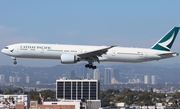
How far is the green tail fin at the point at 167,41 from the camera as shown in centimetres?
9075

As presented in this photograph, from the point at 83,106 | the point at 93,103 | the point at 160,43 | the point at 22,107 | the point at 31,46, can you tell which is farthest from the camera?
the point at 93,103

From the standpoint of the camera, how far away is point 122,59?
86.1 metres

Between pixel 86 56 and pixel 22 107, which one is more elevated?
pixel 86 56

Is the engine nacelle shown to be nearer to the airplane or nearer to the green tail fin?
the airplane

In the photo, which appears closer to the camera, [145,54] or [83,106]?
[145,54]

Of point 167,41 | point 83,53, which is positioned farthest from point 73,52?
point 167,41

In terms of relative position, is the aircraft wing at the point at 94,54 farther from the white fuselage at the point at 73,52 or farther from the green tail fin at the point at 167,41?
the green tail fin at the point at 167,41

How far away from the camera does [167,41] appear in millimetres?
92062

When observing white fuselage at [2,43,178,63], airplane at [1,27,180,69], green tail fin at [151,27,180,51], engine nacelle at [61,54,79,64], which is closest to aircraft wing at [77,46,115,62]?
airplane at [1,27,180,69]

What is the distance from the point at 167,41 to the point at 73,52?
16.1 metres

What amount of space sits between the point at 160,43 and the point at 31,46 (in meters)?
20.7

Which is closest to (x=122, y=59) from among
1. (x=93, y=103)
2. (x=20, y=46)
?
(x=20, y=46)

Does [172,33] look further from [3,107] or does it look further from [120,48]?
[3,107]

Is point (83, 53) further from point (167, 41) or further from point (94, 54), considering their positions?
point (167, 41)
